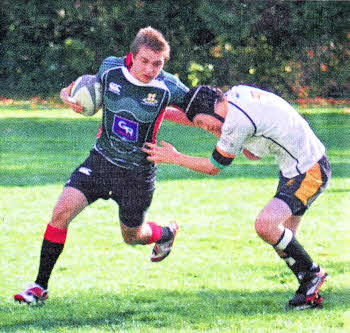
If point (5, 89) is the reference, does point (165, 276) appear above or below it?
above

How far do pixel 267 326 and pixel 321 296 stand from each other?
30.9 inches

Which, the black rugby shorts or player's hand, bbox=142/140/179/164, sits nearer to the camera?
player's hand, bbox=142/140/179/164

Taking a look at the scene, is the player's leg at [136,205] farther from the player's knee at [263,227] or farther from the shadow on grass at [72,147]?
the shadow on grass at [72,147]

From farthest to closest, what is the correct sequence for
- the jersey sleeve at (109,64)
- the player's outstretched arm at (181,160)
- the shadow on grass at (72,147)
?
the shadow on grass at (72,147) → the jersey sleeve at (109,64) → the player's outstretched arm at (181,160)

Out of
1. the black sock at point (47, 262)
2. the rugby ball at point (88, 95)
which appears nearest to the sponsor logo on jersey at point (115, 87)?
the rugby ball at point (88, 95)

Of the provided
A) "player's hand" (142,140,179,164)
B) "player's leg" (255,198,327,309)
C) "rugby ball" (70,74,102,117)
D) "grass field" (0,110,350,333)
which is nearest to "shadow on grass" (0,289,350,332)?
"grass field" (0,110,350,333)

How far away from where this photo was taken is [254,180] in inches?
457

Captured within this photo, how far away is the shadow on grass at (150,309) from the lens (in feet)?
17.4

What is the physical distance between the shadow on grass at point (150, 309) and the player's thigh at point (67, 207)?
0.46 metres

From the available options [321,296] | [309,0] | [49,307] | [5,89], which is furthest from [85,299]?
[5,89]

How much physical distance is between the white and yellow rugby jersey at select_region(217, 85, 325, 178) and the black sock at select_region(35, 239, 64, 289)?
1.19m

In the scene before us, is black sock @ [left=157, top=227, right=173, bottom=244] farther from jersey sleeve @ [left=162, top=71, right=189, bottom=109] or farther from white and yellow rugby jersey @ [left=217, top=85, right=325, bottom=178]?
white and yellow rugby jersey @ [left=217, top=85, right=325, bottom=178]

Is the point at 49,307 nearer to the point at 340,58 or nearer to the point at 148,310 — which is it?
the point at 148,310

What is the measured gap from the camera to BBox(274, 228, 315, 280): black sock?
18.6ft
